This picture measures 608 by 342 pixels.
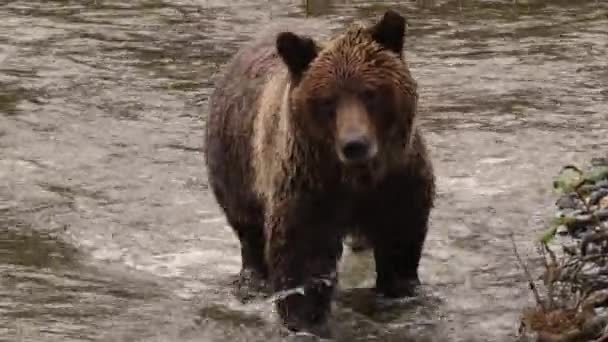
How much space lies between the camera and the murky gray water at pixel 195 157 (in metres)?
7.55

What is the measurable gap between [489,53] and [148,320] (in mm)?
6597

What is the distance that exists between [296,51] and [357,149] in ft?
2.03

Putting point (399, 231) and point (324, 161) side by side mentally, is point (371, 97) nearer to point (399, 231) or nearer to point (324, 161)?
point (324, 161)

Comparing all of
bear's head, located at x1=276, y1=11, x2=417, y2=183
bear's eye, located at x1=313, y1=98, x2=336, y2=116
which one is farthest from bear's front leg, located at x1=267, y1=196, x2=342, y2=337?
bear's eye, located at x1=313, y1=98, x2=336, y2=116

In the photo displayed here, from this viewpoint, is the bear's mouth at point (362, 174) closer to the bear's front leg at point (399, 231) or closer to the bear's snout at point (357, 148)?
the bear's front leg at point (399, 231)

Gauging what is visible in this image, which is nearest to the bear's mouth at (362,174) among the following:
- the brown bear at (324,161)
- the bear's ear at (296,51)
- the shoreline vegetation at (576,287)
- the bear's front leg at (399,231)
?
the brown bear at (324,161)

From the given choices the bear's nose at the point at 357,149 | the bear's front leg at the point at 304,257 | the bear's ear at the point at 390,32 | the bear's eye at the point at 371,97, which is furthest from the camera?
the bear's front leg at the point at 304,257

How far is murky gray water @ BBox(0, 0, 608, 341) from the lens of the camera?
24.8 ft

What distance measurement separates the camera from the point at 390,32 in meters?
6.64

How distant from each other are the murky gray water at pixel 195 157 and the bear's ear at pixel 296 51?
1369 mm

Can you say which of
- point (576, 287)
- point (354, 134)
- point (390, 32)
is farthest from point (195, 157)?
point (576, 287)

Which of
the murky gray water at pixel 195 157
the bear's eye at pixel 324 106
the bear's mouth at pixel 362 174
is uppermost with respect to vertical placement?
the bear's eye at pixel 324 106

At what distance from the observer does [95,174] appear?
10164mm

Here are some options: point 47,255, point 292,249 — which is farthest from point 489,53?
point 292,249
